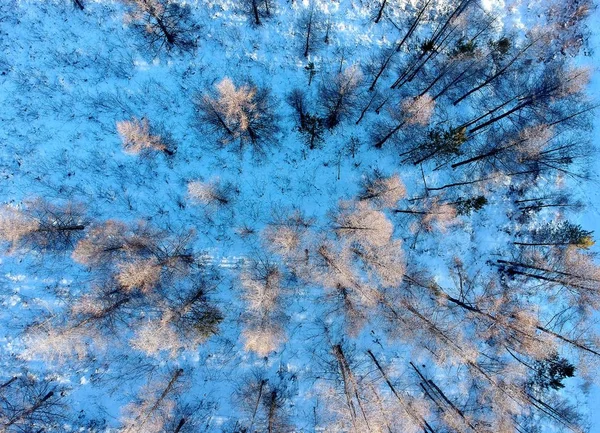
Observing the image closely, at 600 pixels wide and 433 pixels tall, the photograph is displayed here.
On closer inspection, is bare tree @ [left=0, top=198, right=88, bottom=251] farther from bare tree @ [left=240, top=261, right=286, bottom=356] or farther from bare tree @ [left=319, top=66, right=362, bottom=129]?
bare tree @ [left=319, top=66, right=362, bottom=129]

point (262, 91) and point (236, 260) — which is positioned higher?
point (262, 91)

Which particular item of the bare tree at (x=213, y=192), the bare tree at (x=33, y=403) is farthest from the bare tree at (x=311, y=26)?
the bare tree at (x=33, y=403)

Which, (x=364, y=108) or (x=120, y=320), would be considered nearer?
(x=120, y=320)

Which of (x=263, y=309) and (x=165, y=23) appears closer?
(x=263, y=309)

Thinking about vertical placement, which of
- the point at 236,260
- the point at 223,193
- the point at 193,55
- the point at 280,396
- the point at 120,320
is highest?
the point at 193,55

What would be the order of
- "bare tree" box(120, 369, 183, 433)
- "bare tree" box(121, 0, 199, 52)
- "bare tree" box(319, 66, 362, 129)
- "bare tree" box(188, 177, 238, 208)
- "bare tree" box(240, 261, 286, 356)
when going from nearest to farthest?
"bare tree" box(120, 369, 183, 433), "bare tree" box(240, 261, 286, 356), "bare tree" box(188, 177, 238, 208), "bare tree" box(319, 66, 362, 129), "bare tree" box(121, 0, 199, 52)

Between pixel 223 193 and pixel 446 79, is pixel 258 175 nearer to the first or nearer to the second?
pixel 223 193

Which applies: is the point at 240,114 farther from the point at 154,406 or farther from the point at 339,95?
the point at 154,406

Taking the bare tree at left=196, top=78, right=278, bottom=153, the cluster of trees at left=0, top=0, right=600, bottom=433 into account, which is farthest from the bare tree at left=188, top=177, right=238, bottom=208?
the bare tree at left=196, top=78, right=278, bottom=153

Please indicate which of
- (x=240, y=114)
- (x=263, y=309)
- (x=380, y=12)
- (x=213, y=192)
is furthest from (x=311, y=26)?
(x=263, y=309)

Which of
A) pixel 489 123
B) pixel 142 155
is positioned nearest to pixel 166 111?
pixel 142 155
